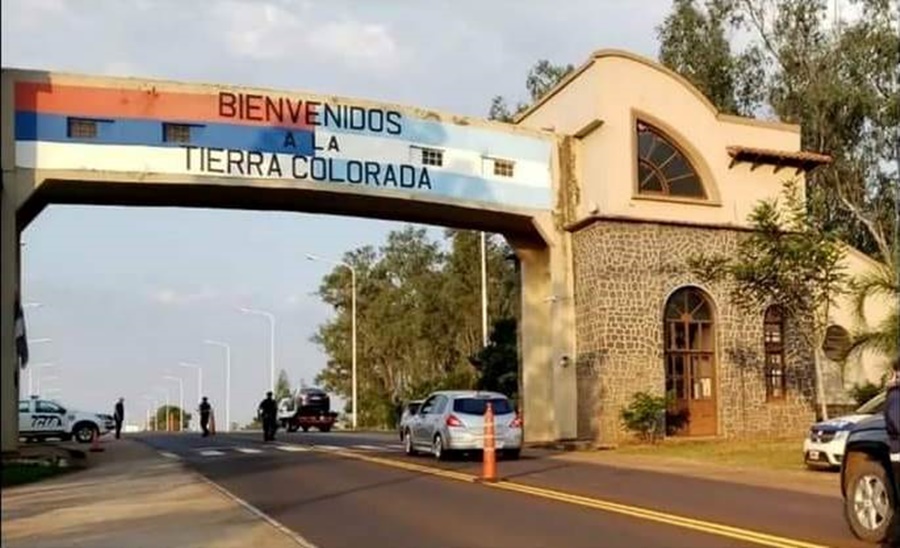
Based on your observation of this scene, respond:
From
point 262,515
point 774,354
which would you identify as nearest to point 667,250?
point 774,354

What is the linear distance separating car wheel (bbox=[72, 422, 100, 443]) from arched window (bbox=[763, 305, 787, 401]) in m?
23.1

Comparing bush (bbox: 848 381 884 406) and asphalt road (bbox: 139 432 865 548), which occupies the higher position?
bush (bbox: 848 381 884 406)

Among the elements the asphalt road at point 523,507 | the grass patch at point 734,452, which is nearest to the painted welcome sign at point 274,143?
the grass patch at point 734,452

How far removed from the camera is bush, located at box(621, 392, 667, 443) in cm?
3225

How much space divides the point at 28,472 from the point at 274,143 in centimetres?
1148

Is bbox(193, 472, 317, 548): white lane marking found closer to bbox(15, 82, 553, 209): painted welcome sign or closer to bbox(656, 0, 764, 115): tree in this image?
bbox(15, 82, 553, 209): painted welcome sign

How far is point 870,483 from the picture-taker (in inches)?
462

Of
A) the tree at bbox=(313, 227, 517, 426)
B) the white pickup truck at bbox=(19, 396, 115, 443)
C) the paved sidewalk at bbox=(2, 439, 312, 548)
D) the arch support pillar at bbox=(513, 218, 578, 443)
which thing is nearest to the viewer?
the paved sidewalk at bbox=(2, 439, 312, 548)

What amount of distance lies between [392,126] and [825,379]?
49.9 ft

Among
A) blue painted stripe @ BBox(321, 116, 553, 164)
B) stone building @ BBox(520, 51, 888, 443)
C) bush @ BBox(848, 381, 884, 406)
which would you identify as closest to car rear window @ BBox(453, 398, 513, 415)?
stone building @ BBox(520, 51, 888, 443)

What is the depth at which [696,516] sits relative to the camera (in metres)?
14.2

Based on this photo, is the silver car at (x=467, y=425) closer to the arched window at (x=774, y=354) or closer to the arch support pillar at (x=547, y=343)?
the arch support pillar at (x=547, y=343)

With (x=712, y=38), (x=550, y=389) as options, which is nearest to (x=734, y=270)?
(x=550, y=389)

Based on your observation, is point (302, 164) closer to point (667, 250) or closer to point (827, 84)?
point (667, 250)
